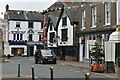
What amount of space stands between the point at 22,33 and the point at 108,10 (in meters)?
34.9

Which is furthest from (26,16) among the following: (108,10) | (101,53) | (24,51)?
(101,53)

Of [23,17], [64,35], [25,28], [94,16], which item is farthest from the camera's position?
[23,17]

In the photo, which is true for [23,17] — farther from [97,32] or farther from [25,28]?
[97,32]

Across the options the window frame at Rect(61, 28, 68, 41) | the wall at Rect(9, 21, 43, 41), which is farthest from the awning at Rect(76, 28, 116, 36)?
the wall at Rect(9, 21, 43, 41)

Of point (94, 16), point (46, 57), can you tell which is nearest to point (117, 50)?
point (94, 16)

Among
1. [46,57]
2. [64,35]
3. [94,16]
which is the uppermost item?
[94,16]

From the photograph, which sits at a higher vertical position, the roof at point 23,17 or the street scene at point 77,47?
the roof at point 23,17

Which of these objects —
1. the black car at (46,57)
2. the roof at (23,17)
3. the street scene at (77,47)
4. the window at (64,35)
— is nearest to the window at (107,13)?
the street scene at (77,47)

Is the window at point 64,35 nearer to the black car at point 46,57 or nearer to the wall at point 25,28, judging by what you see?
the black car at point 46,57

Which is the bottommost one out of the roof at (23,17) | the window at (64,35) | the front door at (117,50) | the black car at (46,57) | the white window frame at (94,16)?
the black car at (46,57)

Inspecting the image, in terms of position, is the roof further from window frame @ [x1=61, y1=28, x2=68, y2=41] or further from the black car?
the black car

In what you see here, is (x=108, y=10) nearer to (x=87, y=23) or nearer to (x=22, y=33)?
(x=87, y=23)

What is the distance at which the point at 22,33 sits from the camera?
55.4 meters

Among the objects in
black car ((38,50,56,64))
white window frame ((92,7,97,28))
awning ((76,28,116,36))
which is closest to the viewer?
awning ((76,28,116,36))
